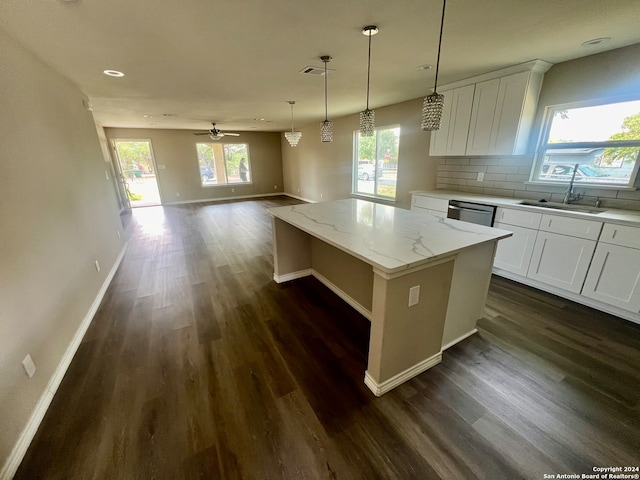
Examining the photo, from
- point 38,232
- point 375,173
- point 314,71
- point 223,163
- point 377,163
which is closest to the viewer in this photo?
point 38,232

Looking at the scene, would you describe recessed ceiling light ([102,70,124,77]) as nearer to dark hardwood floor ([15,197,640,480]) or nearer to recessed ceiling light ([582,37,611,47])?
dark hardwood floor ([15,197,640,480])

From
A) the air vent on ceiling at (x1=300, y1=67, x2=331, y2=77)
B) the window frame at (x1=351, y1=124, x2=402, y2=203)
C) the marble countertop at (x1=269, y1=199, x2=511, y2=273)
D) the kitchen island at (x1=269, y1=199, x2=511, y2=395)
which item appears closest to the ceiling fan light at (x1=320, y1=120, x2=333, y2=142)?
the air vent on ceiling at (x1=300, y1=67, x2=331, y2=77)

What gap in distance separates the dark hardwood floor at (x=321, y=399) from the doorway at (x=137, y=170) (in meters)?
6.71

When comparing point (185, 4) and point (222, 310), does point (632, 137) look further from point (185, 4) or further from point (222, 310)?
point (222, 310)

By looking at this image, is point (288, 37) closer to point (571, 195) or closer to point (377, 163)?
point (571, 195)

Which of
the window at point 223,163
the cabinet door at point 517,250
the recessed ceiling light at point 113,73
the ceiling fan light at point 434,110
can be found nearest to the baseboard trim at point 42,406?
the recessed ceiling light at point 113,73

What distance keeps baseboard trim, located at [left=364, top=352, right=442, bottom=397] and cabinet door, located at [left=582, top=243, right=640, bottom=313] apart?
1.87m

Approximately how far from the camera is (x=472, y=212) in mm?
3258

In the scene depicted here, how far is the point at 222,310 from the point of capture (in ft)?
8.61

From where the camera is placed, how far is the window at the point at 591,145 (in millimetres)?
2487

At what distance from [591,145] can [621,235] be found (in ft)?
3.57

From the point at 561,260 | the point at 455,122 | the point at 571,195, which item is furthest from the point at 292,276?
the point at 571,195

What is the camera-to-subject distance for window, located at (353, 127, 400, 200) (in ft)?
16.9

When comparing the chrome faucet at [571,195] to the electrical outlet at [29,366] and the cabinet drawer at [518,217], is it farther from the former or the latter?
the electrical outlet at [29,366]
